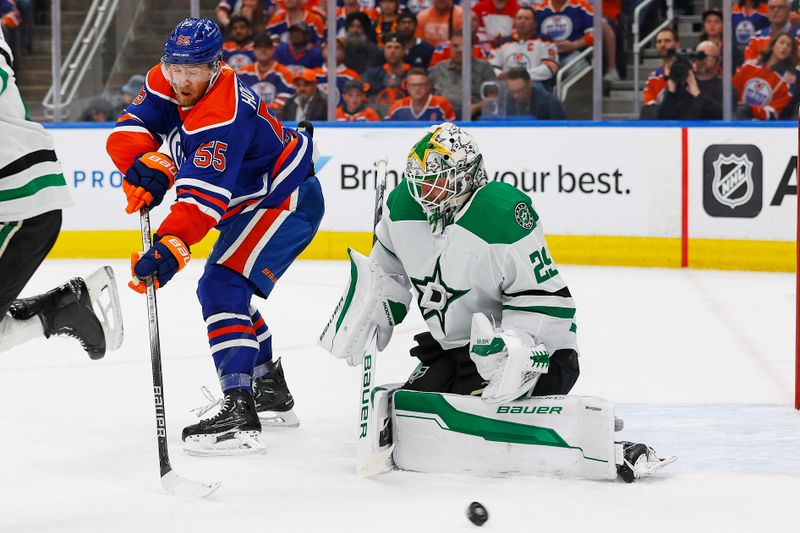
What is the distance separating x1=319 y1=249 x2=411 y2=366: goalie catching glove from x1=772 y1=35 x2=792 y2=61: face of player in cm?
466

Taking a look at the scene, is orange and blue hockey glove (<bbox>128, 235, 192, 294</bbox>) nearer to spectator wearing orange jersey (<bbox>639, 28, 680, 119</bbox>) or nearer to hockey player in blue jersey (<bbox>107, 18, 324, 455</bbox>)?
hockey player in blue jersey (<bbox>107, 18, 324, 455</bbox>)

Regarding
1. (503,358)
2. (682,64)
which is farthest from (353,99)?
(503,358)

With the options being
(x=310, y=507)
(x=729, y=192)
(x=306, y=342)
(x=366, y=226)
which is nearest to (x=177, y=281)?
(x=366, y=226)

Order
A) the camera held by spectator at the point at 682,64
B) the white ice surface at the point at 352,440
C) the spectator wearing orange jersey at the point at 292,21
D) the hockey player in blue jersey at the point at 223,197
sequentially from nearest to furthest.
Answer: the white ice surface at the point at 352,440
the hockey player in blue jersey at the point at 223,197
the camera held by spectator at the point at 682,64
the spectator wearing orange jersey at the point at 292,21

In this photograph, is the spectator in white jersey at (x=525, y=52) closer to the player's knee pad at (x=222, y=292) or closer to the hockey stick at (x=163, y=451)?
the player's knee pad at (x=222, y=292)

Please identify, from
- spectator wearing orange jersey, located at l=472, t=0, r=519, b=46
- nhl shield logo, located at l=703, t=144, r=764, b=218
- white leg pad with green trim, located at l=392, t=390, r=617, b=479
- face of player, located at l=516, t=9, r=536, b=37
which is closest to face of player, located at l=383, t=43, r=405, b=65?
spectator wearing orange jersey, located at l=472, t=0, r=519, b=46

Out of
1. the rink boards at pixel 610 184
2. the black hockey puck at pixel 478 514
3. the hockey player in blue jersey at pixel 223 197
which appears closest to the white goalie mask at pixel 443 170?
the hockey player in blue jersey at pixel 223 197

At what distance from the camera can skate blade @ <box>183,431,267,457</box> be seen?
3467 millimetres

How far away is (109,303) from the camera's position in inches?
137

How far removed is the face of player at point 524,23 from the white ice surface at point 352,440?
2282 mm

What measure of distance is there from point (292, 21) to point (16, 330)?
5.30 m

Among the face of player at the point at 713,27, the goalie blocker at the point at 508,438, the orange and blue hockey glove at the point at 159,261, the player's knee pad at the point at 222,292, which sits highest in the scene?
the face of player at the point at 713,27

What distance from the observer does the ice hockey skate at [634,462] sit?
10.2 ft

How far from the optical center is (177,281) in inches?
280
